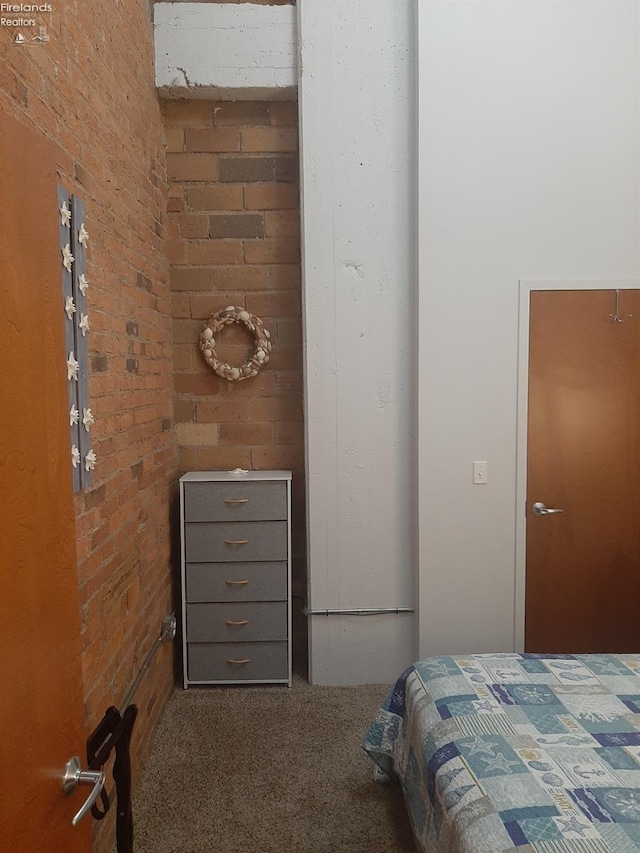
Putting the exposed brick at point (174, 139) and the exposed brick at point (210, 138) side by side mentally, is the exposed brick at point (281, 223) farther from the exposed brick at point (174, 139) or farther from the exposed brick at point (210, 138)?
the exposed brick at point (174, 139)

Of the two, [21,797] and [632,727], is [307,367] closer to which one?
[632,727]

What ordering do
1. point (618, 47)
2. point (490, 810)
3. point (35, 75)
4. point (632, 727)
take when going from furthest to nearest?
1. point (618, 47)
2. point (632, 727)
3. point (35, 75)
4. point (490, 810)

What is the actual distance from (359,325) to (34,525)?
2.41m

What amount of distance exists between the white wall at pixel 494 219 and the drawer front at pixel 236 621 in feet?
2.50

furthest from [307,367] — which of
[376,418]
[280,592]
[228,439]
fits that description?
[280,592]

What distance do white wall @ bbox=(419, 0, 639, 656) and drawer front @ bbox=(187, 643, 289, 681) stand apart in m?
0.83

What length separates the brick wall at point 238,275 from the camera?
3.40 meters

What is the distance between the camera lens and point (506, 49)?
301 centimetres

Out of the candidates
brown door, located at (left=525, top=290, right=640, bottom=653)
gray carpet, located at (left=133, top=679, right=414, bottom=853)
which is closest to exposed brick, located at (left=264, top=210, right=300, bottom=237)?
brown door, located at (left=525, top=290, right=640, bottom=653)

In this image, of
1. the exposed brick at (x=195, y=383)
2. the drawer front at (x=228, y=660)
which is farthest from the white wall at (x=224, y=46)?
the drawer front at (x=228, y=660)

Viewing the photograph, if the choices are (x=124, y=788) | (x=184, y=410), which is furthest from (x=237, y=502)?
(x=124, y=788)

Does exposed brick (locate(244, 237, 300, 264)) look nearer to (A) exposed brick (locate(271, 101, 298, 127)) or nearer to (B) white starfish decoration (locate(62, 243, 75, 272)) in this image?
(A) exposed brick (locate(271, 101, 298, 127))

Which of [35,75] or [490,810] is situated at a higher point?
[35,75]

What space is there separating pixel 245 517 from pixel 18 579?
2272 millimetres
